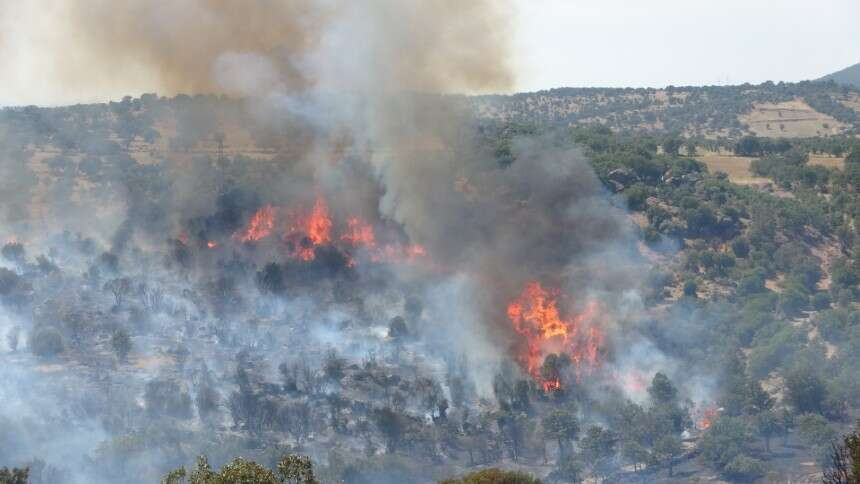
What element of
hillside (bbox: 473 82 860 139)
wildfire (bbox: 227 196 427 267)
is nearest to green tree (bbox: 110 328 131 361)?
wildfire (bbox: 227 196 427 267)

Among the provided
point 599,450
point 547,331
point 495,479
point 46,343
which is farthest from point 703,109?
point 495,479

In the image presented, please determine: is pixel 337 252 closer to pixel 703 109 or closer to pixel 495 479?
pixel 495 479

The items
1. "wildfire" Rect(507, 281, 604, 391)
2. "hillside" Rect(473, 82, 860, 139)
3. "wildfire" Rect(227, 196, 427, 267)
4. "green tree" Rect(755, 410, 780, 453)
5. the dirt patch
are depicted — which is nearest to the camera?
"green tree" Rect(755, 410, 780, 453)

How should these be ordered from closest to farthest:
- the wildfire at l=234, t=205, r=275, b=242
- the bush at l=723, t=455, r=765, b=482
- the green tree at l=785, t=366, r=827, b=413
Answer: the bush at l=723, t=455, r=765, b=482 < the green tree at l=785, t=366, r=827, b=413 < the wildfire at l=234, t=205, r=275, b=242

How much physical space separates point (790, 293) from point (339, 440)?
120ft

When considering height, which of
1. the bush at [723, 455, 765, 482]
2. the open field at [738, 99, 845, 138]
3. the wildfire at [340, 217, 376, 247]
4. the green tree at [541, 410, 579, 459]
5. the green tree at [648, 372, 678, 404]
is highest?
the open field at [738, 99, 845, 138]

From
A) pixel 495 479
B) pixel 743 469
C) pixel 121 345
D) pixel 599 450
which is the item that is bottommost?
pixel 743 469

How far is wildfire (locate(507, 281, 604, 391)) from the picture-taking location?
209 ft

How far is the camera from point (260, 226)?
87.2 meters

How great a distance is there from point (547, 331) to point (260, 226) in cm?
3216

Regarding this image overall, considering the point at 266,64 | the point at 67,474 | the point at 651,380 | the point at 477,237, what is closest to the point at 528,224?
the point at 477,237

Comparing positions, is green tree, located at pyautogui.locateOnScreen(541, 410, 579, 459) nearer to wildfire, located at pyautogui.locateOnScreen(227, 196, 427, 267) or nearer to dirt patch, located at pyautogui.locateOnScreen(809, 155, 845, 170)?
wildfire, located at pyautogui.locateOnScreen(227, 196, 427, 267)

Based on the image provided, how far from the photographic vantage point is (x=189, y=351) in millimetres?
67688

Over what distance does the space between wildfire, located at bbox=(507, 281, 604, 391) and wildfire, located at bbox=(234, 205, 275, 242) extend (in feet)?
90.8
